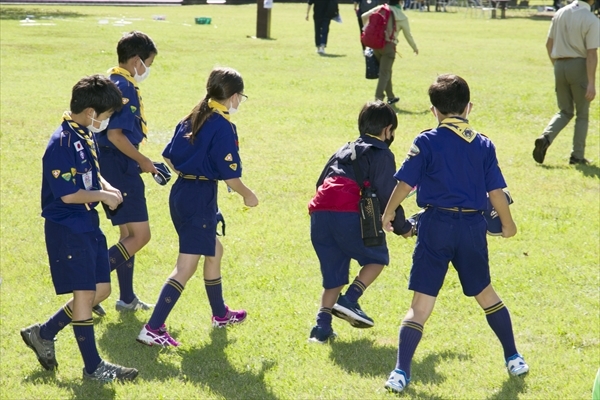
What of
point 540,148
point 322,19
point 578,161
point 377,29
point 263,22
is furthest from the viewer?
point 263,22

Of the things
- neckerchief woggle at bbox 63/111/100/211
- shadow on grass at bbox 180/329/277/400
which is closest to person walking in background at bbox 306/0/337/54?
shadow on grass at bbox 180/329/277/400

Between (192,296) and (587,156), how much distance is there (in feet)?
22.7

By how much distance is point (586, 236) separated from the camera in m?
8.17

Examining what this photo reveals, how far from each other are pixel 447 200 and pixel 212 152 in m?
1.51

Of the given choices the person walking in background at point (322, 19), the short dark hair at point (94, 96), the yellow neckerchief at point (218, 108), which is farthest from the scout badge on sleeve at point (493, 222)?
the person walking in background at point (322, 19)

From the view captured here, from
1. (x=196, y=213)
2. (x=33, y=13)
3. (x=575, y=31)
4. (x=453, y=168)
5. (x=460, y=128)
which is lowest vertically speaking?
(x=33, y=13)

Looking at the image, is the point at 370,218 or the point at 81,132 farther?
the point at 370,218

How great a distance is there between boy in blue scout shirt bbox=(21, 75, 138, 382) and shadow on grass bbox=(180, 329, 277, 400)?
0.41 metres

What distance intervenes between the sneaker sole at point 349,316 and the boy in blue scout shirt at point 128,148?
4.94ft

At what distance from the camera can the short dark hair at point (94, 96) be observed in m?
4.89

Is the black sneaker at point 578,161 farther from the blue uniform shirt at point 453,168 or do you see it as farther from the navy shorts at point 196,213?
the navy shorts at point 196,213

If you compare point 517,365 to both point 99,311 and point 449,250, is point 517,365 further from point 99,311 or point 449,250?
point 99,311

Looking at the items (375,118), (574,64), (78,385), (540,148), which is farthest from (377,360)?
(574,64)

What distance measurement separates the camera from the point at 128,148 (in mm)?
5816
